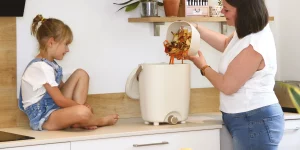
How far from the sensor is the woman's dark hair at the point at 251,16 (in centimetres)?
287

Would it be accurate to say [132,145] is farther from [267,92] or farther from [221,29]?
[221,29]

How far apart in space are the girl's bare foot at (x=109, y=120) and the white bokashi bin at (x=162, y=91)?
0.47 ft

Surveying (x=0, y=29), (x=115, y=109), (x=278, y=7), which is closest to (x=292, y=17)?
(x=278, y=7)

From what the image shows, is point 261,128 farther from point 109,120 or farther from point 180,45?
point 109,120

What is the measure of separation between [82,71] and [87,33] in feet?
0.81

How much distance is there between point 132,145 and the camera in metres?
2.97

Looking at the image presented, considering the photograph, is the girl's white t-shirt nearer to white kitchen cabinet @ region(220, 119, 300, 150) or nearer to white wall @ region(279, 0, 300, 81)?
white kitchen cabinet @ region(220, 119, 300, 150)

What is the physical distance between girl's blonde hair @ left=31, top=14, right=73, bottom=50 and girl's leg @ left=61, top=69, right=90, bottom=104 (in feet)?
0.65

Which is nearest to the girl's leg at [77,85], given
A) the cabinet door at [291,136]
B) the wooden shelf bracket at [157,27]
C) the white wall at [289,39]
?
the wooden shelf bracket at [157,27]

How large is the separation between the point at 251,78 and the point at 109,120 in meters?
0.74

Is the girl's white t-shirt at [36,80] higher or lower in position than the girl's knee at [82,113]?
higher

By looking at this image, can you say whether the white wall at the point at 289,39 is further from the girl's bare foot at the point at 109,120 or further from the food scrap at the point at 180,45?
the girl's bare foot at the point at 109,120

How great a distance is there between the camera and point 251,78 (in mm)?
2893

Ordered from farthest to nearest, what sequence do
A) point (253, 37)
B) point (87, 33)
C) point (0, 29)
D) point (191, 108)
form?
point (191, 108) < point (87, 33) < point (0, 29) < point (253, 37)
